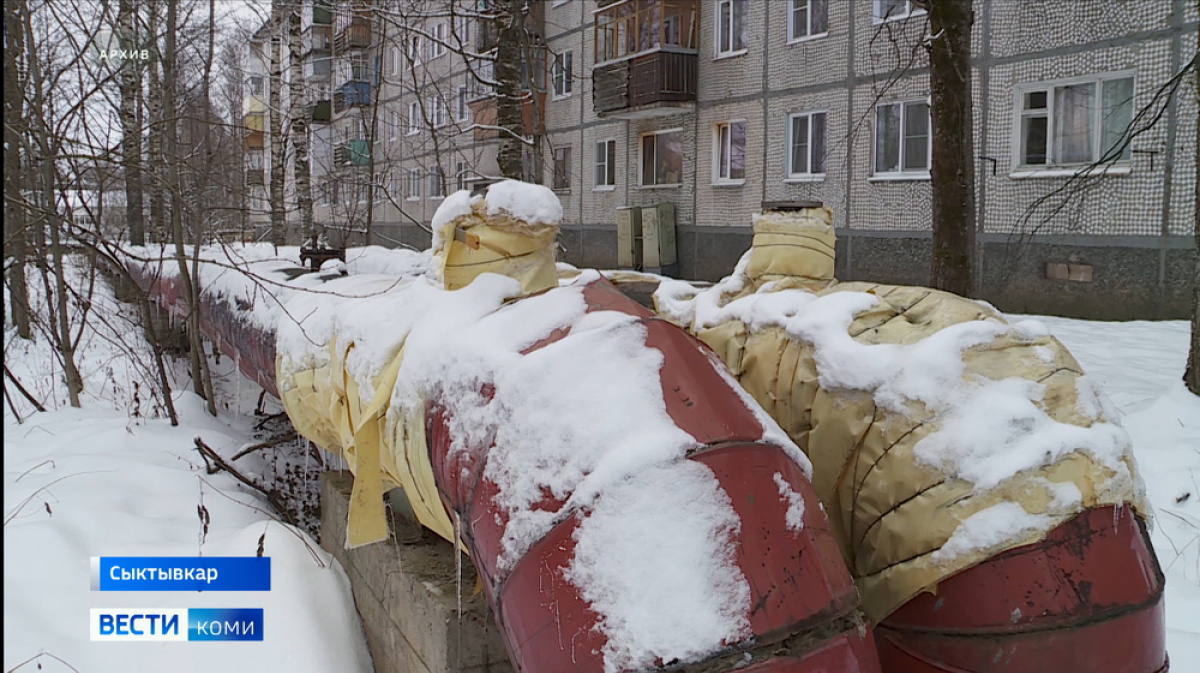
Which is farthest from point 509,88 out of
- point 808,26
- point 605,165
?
point 605,165

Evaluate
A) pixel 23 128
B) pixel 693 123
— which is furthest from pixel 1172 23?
pixel 23 128

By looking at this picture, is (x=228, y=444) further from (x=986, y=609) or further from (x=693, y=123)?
(x=693, y=123)

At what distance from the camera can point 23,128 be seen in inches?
209

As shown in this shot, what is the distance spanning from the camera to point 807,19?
598 inches

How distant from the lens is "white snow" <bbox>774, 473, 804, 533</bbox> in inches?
73.2

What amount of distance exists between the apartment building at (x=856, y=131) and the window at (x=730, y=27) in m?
0.04

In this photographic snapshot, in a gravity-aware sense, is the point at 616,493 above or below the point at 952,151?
below

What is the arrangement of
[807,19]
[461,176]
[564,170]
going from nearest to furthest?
1. [461,176]
2. [807,19]
3. [564,170]

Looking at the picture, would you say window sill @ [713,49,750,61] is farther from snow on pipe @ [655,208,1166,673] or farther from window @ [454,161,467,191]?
snow on pipe @ [655,208,1166,673]

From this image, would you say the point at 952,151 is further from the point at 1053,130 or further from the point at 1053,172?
the point at 1053,130

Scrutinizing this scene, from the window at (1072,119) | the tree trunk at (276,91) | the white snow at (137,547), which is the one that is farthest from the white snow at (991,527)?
the tree trunk at (276,91)

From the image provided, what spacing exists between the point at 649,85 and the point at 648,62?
1.39 feet

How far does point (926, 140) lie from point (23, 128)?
11.5m
